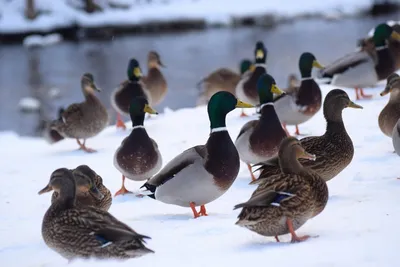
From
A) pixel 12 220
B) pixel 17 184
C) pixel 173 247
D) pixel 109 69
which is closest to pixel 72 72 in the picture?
pixel 109 69

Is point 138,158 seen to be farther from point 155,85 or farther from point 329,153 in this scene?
point 155,85

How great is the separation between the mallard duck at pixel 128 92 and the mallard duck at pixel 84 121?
2.32 ft

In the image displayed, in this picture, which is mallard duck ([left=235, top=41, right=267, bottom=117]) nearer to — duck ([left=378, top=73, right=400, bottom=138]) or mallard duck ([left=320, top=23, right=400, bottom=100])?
mallard duck ([left=320, top=23, right=400, bottom=100])

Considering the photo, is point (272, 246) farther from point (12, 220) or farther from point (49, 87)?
point (49, 87)

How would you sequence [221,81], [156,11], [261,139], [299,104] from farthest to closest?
[156,11] < [221,81] < [299,104] < [261,139]

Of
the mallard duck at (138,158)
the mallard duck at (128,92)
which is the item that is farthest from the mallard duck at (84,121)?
the mallard duck at (138,158)

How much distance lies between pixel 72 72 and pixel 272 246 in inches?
612

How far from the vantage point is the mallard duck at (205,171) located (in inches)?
204

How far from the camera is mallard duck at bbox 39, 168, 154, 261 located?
3.95 meters

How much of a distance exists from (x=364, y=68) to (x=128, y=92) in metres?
2.81

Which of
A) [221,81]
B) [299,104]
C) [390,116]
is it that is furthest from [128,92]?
[390,116]

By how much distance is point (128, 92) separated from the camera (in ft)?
32.0

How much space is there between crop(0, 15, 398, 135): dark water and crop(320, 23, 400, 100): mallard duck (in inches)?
201

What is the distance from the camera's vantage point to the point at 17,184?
23.6 feet
